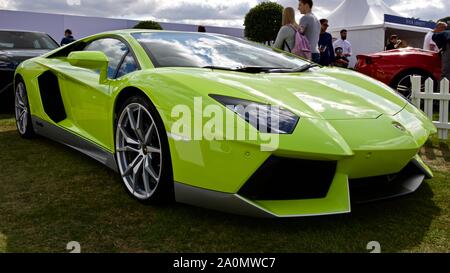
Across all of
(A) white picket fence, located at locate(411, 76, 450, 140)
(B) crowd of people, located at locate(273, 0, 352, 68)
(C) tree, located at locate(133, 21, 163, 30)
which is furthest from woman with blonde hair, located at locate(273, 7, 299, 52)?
(C) tree, located at locate(133, 21, 163, 30)

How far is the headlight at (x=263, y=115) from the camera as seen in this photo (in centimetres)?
211

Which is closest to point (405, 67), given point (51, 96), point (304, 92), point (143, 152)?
point (304, 92)

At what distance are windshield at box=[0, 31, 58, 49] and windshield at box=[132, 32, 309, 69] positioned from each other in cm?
438

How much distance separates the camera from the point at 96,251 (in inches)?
82.4

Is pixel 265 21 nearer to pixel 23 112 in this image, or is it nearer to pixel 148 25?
pixel 148 25

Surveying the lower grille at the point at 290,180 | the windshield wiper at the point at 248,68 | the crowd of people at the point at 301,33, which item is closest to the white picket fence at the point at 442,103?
the crowd of people at the point at 301,33

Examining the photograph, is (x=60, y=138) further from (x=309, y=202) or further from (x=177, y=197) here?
(x=309, y=202)

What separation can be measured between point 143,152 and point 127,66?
0.64 m

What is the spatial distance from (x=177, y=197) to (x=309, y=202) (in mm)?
686

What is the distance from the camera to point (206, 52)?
3.01m

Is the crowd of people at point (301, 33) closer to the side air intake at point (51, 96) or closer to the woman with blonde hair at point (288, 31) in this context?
the woman with blonde hair at point (288, 31)

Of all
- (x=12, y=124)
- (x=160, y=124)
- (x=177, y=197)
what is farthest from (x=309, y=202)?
(x=12, y=124)

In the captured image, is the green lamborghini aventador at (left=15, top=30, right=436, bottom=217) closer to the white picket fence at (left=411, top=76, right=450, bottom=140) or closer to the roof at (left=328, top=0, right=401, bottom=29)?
the white picket fence at (left=411, top=76, right=450, bottom=140)
